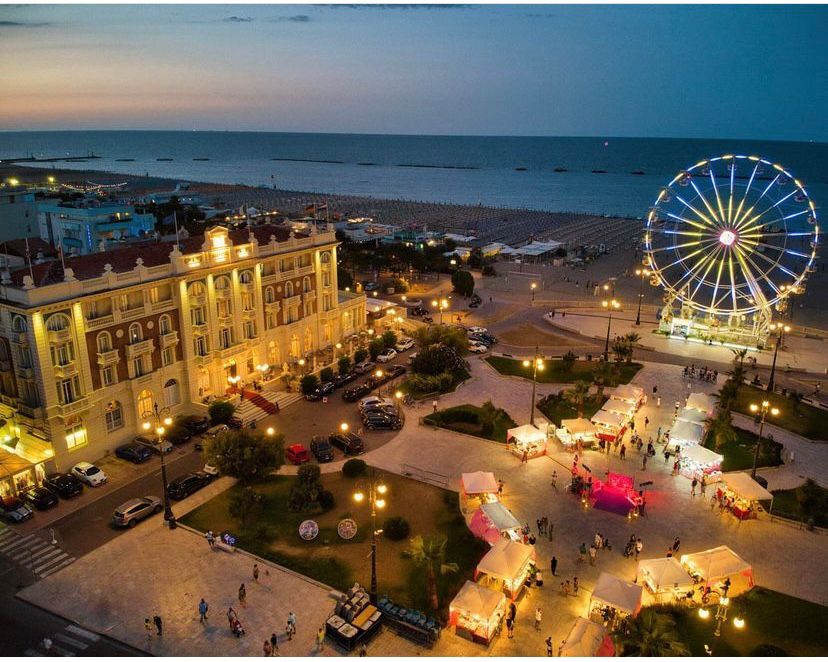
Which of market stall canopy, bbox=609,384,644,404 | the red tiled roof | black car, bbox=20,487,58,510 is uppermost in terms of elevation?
the red tiled roof

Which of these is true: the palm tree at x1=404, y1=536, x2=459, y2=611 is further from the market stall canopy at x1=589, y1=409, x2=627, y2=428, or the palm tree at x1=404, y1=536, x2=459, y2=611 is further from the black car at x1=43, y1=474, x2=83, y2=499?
the black car at x1=43, y1=474, x2=83, y2=499

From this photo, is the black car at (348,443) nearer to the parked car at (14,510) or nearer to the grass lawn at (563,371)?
the parked car at (14,510)

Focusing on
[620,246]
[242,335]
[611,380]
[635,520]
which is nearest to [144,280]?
[242,335]

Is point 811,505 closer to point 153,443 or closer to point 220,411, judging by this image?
point 220,411

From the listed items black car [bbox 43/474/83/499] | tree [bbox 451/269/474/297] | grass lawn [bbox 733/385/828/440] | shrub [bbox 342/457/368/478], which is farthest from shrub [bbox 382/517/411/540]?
tree [bbox 451/269/474/297]

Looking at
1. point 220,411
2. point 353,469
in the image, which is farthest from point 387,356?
point 353,469

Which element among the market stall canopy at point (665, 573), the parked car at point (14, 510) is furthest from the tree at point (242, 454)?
the market stall canopy at point (665, 573)

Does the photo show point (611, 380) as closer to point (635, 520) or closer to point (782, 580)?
point (635, 520)

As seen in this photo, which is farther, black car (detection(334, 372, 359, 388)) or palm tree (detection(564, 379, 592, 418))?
black car (detection(334, 372, 359, 388))
